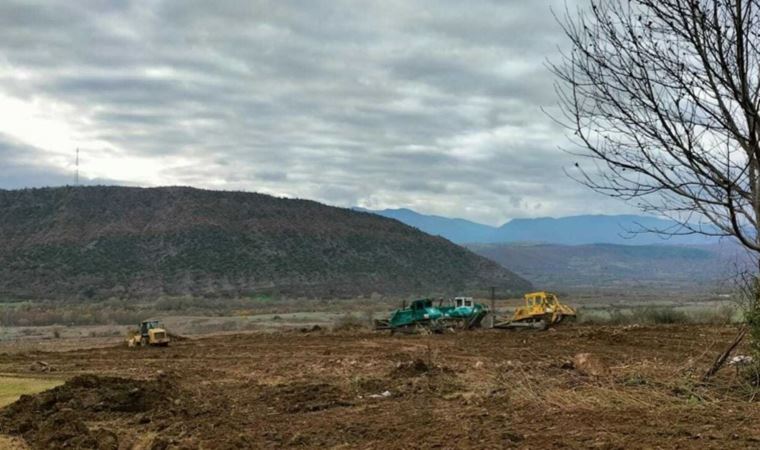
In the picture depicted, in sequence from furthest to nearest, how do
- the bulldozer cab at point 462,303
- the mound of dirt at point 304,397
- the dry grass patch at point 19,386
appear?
the bulldozer cab at point 462,303, the dry grass patch at point 19,386, the mound of dirt at point 304,397

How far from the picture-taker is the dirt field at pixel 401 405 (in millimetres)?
8812

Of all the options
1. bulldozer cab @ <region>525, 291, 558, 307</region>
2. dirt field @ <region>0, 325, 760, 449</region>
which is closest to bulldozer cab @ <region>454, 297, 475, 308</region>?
bulldozer cab @ <region>525, 291, 558, 307</region>

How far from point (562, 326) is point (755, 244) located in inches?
1157

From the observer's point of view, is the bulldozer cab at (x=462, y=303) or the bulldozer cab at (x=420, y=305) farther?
the bulldozer cab at (x=462, y=303)

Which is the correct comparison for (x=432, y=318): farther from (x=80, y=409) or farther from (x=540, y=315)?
(x=80, y=409)

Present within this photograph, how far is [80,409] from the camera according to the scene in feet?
46.8

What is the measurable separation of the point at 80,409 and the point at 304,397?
423cm

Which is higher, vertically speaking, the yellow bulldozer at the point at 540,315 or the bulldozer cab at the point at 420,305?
the bulldozer cab at the point at 420,305

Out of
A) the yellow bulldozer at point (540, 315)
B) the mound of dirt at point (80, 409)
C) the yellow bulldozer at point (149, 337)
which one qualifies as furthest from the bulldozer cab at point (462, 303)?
the mound of dirt at point (80, 409)

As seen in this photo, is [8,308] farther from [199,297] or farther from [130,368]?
[130,368]

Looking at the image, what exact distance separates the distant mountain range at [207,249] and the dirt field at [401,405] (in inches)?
2467

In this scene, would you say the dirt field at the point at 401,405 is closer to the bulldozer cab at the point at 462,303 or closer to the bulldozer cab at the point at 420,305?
the bulldozer cab at the point at 420,305

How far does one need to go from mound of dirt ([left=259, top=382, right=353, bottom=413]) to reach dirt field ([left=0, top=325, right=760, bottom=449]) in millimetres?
45

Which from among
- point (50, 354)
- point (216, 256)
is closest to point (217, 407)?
point (50, 354)
